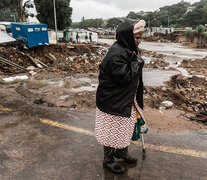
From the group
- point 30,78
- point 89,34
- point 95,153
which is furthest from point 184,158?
point 89,34

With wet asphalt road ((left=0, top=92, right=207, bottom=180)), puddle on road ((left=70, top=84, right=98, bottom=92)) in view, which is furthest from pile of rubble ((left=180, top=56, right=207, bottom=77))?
wet asphalt road ((left=0, top=92, right=207, bottom=180))

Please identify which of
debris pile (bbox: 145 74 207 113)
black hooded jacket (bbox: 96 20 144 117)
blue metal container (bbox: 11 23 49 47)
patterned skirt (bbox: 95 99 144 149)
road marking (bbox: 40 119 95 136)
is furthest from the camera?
blue metal container (bbox: 11 23 49 47)

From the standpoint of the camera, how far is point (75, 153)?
2.62 metres

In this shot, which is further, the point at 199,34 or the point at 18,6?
the point at 199,34

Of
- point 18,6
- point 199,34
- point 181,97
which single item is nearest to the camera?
point 181,97

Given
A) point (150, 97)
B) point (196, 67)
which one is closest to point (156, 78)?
point (150, 97)

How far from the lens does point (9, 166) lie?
2.35 meters

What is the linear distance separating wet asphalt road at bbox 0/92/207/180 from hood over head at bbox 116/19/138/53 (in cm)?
149

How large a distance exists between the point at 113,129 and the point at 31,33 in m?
11.3

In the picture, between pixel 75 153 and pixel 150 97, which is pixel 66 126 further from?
pixel 150 97

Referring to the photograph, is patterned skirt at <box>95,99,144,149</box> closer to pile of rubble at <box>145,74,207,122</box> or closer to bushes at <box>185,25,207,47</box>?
pile of rubble at <box>145,74,207,122</box>

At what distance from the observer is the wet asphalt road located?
7.30 feet

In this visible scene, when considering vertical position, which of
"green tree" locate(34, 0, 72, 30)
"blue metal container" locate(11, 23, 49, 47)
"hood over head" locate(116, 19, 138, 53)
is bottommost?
"hood over head" locate(116, 19, 138, 53)

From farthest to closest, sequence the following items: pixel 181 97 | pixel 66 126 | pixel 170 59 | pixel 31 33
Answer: pixel 170 59
pixel 31 33
pixel 181 97
pixel 66 126
